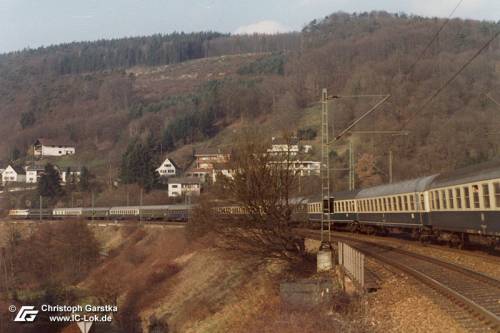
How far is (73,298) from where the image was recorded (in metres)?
33.3

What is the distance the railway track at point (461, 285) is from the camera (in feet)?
45.4

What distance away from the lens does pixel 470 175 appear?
25453mm

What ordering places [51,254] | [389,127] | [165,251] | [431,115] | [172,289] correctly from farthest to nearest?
[431,115] < [389,127] < [165,251] < [51,254] < [172,289]

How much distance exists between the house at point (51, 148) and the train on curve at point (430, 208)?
11598 centimetres

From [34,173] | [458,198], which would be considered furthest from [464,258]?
[34,173]

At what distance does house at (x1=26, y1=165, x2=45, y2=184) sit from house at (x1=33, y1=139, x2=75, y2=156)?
2123cm

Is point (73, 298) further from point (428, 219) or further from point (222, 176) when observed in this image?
point (428, 219)

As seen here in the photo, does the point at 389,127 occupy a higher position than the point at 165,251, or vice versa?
the point at 389,127

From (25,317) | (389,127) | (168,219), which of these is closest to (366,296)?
(25,317)

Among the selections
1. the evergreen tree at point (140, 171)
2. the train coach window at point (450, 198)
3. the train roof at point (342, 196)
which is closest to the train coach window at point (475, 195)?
the train coach window at point (450, 198)

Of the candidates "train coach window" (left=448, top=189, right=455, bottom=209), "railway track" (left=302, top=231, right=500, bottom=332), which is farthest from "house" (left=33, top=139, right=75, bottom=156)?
"railway track" (left=302, top=231, right=500, bottom=332)

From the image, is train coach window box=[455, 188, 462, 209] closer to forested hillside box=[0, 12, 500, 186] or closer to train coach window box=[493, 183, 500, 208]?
train coach window box=[493, 183, 500, 208]

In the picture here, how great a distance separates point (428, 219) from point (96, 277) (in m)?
20.6

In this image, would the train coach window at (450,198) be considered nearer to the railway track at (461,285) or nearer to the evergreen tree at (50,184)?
the railway track at (461,285)
